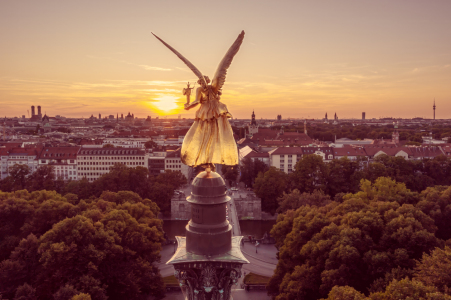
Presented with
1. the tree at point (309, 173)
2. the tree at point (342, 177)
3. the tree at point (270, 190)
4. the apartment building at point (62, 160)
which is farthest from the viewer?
the apartment building at point (62, 160)

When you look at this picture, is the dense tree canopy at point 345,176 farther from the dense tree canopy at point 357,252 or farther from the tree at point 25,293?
the tree at point 25,293

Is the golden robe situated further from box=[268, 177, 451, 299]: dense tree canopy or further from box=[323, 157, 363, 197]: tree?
box=[323, 157, 363, 197]: tree

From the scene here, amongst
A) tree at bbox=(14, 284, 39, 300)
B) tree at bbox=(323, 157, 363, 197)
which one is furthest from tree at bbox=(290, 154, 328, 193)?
tree at bbox=(14, 284, 39, 300)

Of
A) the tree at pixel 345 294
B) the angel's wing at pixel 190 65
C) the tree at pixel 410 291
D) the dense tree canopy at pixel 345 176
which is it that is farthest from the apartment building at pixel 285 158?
the angel's wing at pixel 190 65

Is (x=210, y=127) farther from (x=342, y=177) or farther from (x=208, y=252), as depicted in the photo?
(x=342, y=177)

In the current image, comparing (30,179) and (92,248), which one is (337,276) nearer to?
(92,248)

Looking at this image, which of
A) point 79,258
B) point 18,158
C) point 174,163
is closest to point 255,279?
point 79,258
